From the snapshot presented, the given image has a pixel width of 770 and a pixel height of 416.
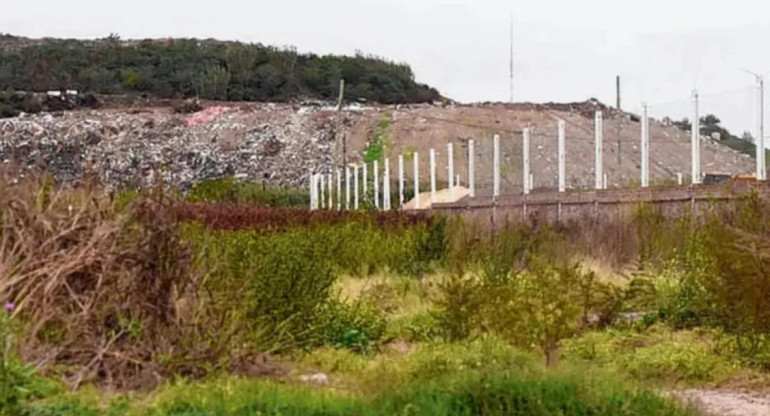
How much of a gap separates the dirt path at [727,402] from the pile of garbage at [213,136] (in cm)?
5242

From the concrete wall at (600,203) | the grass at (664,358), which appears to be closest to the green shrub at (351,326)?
the grass at (664,358)

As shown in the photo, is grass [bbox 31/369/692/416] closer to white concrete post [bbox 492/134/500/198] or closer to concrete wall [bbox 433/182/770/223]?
concrete wall [bbox 433/182/770/223]

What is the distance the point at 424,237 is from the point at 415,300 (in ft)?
13.1

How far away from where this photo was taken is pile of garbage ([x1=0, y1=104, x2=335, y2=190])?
63.8 metres

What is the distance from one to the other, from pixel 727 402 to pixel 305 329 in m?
3.68

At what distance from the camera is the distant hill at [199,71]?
286 feet

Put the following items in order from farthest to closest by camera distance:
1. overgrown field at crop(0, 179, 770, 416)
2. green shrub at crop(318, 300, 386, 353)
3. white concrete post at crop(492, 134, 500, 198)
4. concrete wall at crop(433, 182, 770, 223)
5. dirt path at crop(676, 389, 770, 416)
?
white concrete post at crop(492, 134, 500, 198)
concrete wall at crop(433, 182, 770, 223)
green shrub at crop(318, 300, 386, 353)
dirt path at crop(676, 389, 770, 416)
overgrown field at crop(0, 179, 770, 416)

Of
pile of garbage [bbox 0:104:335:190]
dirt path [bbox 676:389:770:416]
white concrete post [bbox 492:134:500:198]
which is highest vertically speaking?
pile of garbage [bbox 0:104:335:190]

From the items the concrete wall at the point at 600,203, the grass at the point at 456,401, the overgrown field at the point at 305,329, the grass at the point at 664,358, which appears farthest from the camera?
the concrete wall at the point at 600,203

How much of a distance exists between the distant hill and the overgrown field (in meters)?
77.2

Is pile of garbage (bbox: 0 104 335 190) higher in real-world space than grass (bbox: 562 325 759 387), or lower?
higher

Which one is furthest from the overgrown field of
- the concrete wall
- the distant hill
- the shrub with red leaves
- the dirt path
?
the distant hill

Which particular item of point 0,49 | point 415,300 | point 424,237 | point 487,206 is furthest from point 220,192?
point 0,49

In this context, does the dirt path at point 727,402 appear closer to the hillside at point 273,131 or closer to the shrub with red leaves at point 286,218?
the shrub with red leaves at point 286,218
